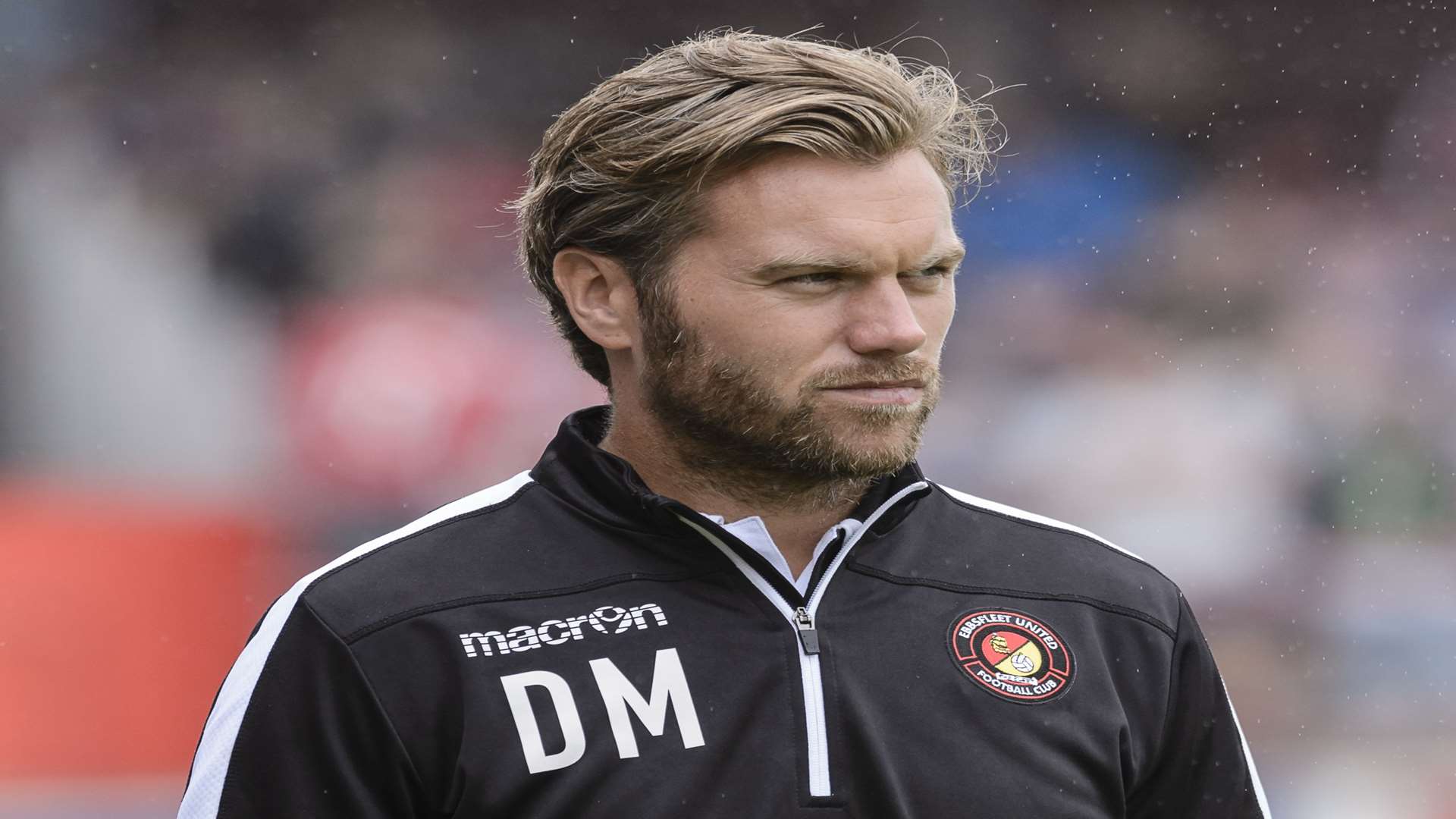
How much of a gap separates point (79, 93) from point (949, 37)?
297 centimetres

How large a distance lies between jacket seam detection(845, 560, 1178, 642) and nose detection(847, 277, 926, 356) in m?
0.23

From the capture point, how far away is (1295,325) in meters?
5.77

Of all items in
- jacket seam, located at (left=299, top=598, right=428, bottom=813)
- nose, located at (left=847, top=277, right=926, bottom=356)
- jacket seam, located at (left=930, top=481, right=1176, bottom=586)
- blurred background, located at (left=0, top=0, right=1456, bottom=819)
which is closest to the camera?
jacket seam, located at (left=299, top=598, right=428, bottom=813)

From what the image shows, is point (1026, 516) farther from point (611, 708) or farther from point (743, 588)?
point (611, 708)

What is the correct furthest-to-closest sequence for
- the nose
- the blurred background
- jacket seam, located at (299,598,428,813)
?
the blurred background
the nose
jacket seam, located at (299,598,428,813)

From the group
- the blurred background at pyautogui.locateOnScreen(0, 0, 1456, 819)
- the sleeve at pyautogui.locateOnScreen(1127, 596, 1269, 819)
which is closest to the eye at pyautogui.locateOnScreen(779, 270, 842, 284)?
the sleeve at pyautogui.locateOnScreen(1127, 596, 1269, 819)

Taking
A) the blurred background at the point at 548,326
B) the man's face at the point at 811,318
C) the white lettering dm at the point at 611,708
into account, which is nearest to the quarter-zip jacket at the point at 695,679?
the white lettering dm at the point at 611,708

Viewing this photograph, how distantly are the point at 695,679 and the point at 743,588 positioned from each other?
4.3 inches

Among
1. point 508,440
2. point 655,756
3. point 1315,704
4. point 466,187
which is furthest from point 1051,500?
point 655,756

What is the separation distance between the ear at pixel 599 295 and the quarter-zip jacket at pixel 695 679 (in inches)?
6.1

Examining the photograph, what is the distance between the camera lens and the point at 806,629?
165 cm

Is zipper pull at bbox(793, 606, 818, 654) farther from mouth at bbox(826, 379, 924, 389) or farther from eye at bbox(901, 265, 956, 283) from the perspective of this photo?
eye at bbox(901, 265, 956, 283)

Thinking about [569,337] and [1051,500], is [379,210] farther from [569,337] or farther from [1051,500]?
[569,337]

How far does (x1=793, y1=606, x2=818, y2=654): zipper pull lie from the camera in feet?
5.39
